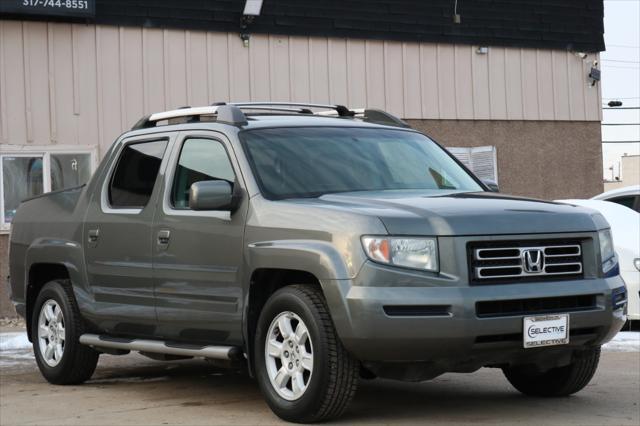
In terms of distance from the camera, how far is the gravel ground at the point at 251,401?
7047 mm

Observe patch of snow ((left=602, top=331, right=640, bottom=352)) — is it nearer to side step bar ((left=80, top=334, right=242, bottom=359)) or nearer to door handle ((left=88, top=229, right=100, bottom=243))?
side step bar ((left=80, top=334, right=242, bottom=359))

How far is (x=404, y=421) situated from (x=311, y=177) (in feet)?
5.37

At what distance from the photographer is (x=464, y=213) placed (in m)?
6.61

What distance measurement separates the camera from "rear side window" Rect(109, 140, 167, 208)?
27.5 ft

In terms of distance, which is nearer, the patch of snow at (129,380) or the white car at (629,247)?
the patch of snow at (129,380)

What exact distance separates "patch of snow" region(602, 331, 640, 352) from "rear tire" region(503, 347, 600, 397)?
3123mm

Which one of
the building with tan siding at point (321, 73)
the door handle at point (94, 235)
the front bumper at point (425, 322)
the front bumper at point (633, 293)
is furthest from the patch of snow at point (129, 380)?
the building with tan siding at point (321, 73)

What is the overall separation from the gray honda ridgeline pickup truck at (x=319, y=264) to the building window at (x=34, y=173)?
23.2 feet

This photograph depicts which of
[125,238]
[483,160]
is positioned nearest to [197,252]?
[125,238]

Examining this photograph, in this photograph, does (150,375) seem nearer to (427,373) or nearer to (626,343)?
(427,373)

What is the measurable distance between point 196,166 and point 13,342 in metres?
5.12

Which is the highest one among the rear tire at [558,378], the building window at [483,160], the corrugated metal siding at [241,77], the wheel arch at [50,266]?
the corrugated metal siding at [241,77]

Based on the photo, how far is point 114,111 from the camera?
1653 cm

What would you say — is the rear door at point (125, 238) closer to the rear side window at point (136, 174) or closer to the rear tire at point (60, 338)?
the rear side window at point (136, 174)
